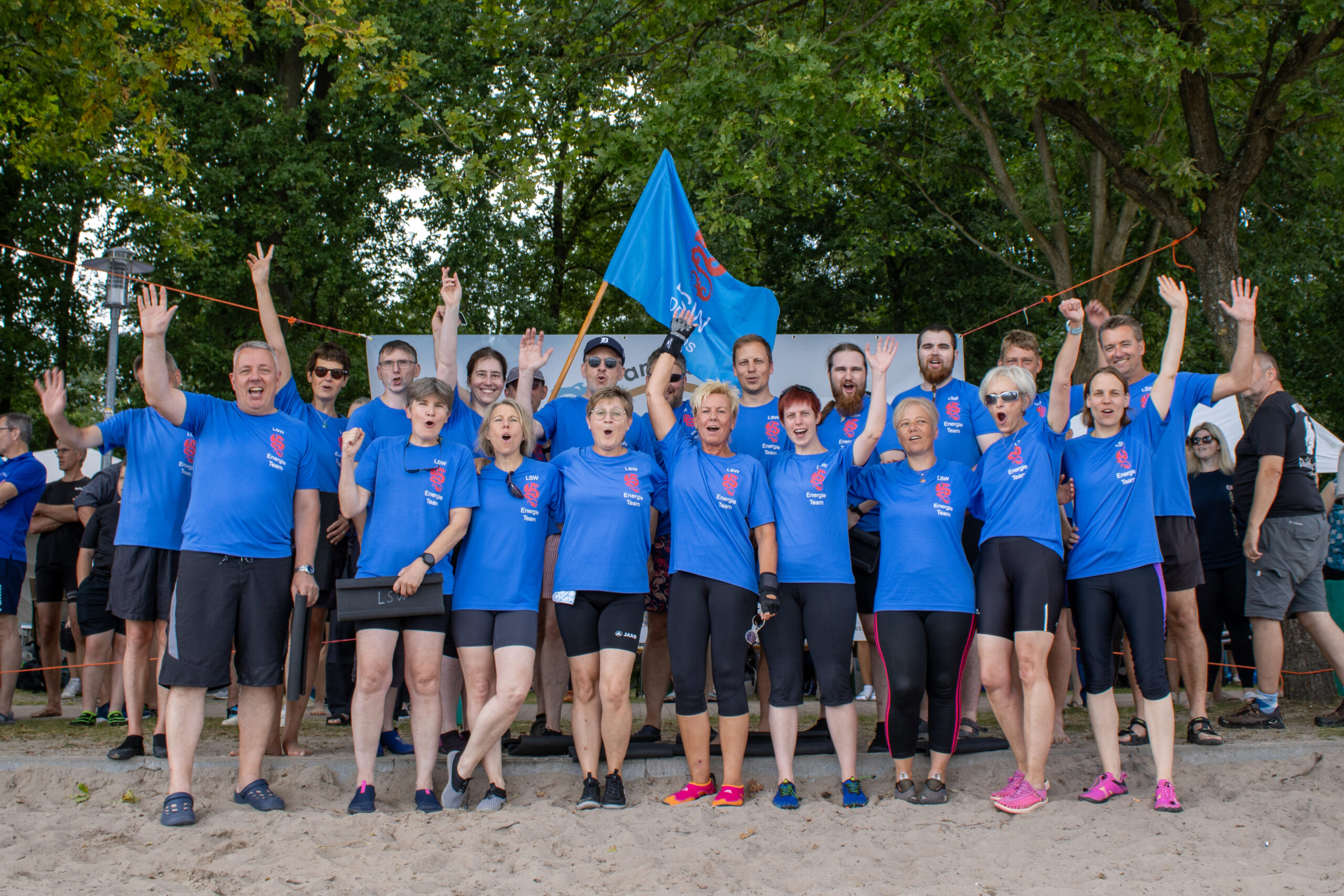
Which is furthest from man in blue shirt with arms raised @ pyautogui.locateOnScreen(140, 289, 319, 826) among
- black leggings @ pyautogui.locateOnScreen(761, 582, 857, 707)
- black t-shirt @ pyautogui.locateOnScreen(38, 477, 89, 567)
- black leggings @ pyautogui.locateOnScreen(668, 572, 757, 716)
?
black t-shirt @ pyautogui.locateOnScreen(38, 477, 89, 567)

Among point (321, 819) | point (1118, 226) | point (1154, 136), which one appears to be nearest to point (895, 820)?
point (321, 819)

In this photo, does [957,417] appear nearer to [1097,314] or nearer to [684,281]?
[1097,314]

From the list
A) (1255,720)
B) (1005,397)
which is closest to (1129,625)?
(1005,397)

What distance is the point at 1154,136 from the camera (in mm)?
9445

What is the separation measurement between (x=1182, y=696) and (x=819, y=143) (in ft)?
17.5

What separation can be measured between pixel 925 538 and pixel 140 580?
3.82 m

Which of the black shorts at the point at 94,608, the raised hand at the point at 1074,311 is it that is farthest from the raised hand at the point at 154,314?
the raised hand at the point at 1074,311

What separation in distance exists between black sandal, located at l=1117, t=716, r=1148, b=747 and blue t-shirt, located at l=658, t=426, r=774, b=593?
230cm

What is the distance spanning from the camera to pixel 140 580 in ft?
16.4

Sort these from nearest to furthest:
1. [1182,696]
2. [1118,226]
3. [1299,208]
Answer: [1182,696], [1118,226], [1299,208]

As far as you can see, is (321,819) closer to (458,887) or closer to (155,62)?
(458,887)

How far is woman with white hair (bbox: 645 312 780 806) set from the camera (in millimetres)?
4516

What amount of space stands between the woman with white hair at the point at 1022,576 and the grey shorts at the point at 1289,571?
1953 millimetres

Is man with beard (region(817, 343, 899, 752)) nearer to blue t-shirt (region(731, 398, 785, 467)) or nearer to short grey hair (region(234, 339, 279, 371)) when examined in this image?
blue t-shirt (region(731, 398, 785, 467))
